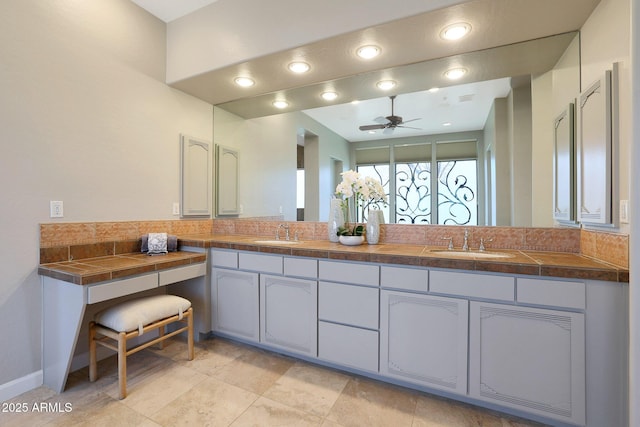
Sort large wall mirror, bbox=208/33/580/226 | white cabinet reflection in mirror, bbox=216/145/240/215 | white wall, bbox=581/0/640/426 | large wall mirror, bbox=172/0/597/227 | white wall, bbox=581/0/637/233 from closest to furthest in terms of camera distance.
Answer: white wall, bbox=581/0/640/426 → white wall, bbox=581/0/637/233 → large wall mirror, bbox=172/0/597/227 → large wall mirror, bbox=208/33/580/226 → white cabinet reflection in mirror, bbox=216/145/240/215

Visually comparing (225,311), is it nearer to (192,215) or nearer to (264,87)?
(192,215)

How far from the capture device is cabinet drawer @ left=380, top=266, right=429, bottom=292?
1756 millimetres

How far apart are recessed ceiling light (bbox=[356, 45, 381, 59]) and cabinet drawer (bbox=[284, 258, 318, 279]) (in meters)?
1.53

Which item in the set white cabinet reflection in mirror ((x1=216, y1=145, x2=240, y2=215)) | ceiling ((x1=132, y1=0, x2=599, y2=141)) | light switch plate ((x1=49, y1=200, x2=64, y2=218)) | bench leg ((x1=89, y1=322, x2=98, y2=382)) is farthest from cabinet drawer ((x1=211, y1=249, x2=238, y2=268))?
ceiling ((x1=132, y1=0, x2=599, y2=141))

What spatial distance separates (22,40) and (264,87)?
163cm

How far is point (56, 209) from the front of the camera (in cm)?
199

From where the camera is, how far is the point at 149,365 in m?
2.17

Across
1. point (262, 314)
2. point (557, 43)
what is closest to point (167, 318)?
point (262, 314)

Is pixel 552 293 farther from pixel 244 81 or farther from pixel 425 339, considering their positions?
pixel 244 81

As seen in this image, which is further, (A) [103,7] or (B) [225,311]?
(B) [225,311]

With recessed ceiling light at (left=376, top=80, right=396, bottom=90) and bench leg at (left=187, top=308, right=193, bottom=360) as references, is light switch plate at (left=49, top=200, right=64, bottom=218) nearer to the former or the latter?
bench leg at (left=187, top=308, right=193, bottom=360)

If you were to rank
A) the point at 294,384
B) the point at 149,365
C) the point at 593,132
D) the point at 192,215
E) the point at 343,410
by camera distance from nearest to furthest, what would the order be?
the point at 593,132 < the point at 343,410 < the point at 294,384 < the point at 149,365 < the point at 192,215

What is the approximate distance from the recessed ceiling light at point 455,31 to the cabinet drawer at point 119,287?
2530mm

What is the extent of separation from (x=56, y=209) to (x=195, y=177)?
118 cm
